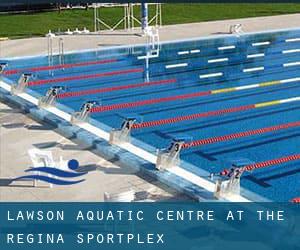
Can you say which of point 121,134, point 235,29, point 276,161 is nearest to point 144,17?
point 235,29

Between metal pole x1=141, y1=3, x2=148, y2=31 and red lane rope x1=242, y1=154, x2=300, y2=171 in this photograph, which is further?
metal pole x1=141, y1=3, x2=148, y2=31

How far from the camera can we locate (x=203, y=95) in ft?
43.9

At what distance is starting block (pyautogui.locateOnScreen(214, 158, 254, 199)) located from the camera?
7.49 meters

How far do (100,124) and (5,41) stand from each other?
32.4 ft

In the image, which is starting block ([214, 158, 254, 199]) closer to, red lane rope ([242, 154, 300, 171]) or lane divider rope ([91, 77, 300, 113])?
red lane rope ([242, 154, 300, 171])

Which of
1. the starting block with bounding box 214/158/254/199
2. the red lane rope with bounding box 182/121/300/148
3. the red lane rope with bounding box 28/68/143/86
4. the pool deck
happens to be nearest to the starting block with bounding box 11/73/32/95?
the red lane rope with bounding box 28/68/143/86

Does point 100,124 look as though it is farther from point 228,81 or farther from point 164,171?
point 228,81

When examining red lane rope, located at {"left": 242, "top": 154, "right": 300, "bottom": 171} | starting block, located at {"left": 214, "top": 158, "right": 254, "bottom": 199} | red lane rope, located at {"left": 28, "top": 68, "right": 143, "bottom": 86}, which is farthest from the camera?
red lane rope, located at {"left": 28, "top": 68, "right": 143, "bottom": 86}

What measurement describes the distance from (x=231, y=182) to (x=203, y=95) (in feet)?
19.7

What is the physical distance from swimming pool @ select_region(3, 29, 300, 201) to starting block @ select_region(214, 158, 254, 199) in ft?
0.57

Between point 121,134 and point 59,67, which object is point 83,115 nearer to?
point 121,134

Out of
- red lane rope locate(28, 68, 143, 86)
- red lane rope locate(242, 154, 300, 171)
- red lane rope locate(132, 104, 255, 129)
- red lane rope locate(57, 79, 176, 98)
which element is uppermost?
red lane rope locate(28, 68, 143, 86)

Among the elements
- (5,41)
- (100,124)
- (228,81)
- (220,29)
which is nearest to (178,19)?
(220,29)

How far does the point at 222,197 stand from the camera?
7.60m
